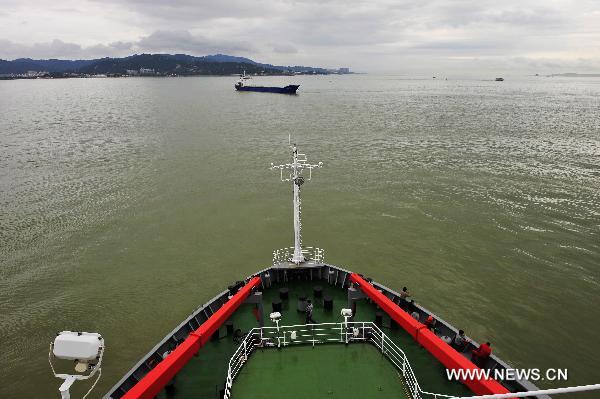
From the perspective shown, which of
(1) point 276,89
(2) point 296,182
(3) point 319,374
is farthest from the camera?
(1) point 276,89

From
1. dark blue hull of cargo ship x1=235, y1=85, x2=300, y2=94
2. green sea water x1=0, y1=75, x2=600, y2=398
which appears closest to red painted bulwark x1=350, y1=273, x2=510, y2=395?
green sea water x1=0, y1=75, x2=600, y2=398

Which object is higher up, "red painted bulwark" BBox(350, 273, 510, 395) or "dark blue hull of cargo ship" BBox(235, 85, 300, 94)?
"dark blue hull of cargo ship" BBox(235, 85, 300, 94)

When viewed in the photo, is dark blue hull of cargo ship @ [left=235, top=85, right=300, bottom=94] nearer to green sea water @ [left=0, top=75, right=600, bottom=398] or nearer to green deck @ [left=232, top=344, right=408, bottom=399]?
green sea water @ [left=0, top=75, right=600, bottom=398]

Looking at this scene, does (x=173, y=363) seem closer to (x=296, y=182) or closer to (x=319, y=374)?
(x=319, y=374)

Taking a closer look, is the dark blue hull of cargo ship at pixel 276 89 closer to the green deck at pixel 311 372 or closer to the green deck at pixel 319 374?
the green deck at pixel 311 372

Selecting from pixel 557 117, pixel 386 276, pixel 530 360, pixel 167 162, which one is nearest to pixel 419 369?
pixel 530 360

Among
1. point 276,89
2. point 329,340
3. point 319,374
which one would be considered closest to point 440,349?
point 329,340

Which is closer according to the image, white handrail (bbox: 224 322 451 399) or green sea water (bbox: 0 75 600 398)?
white handrail (bbox: 224 322 451 399)
